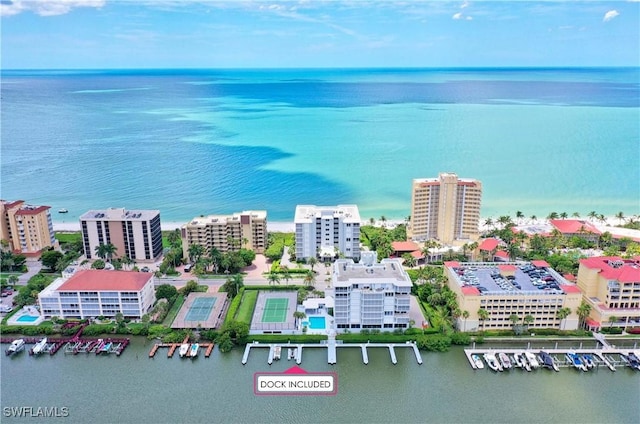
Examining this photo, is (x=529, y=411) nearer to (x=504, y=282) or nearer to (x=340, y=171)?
(x=504, y=282)

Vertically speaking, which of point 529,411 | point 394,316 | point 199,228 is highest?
point 199,228

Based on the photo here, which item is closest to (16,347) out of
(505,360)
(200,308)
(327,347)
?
(200,308)

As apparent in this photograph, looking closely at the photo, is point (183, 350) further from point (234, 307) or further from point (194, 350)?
point (234, 307)

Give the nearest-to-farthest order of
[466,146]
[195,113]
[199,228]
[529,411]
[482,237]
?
[529,411] < [199,228] < [482,237] < [466,146] < [195,113]

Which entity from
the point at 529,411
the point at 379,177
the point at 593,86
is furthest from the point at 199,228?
the point at 593,86

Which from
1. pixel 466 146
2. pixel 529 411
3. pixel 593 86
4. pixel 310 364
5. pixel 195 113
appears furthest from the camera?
pixel 593 86

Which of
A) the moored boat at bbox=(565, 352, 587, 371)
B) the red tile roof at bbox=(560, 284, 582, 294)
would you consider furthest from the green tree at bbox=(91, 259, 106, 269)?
the red tile roof at bbox=(560, 284, 582, 294)

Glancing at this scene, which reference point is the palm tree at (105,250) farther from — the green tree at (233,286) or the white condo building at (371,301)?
the white condo building at (371,301)
